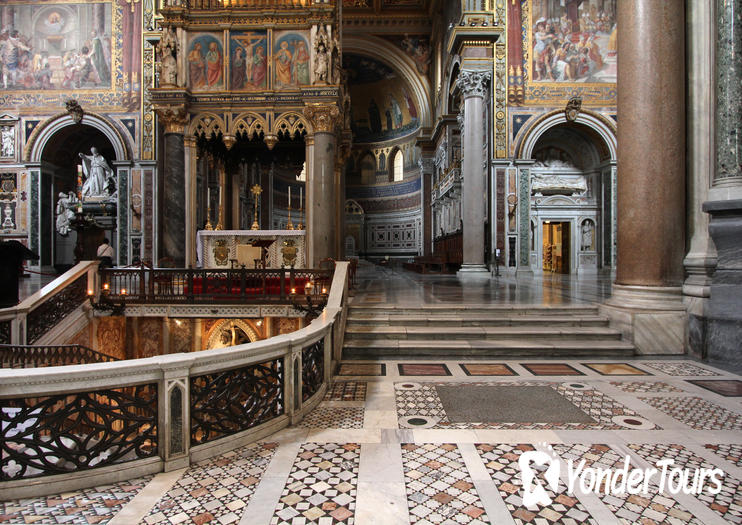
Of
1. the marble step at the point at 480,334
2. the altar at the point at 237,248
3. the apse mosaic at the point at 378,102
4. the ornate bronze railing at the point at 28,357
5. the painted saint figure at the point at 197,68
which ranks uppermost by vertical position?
the apse mosaic at the point at 378,102

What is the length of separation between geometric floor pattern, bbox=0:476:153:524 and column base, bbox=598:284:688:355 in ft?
20.4

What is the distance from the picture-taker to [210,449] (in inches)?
116

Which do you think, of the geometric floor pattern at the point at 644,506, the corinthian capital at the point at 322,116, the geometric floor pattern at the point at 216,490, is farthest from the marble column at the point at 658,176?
the corinthian capital at the point at 322,116

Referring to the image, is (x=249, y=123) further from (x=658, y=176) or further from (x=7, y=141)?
(x=7, y=141)

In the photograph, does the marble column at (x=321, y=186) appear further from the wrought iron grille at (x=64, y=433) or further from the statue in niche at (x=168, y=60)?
the wrought iron grille at (x=64, y=433)

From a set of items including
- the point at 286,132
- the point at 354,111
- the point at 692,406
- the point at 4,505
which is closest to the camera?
the point at 4,505

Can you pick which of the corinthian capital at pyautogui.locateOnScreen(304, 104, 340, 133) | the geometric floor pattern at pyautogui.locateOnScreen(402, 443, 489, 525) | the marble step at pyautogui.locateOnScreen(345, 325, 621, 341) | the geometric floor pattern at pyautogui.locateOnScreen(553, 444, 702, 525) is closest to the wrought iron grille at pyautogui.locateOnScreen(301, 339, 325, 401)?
the geometric floor pattern at pyautogui.locateOnScreen(402, 443, 489, 525)

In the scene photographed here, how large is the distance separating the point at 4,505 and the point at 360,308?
17.3 ft

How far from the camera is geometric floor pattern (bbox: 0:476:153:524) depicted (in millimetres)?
2240

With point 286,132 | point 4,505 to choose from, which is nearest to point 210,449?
point 4,505

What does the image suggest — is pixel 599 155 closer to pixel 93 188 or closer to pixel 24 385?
pixel 24 385

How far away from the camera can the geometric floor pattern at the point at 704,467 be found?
7.52 ft

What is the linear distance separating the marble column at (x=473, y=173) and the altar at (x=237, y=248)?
24.5 feet

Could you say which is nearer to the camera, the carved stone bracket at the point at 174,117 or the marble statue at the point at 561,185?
the carved stone bracket at the point at 174,117
